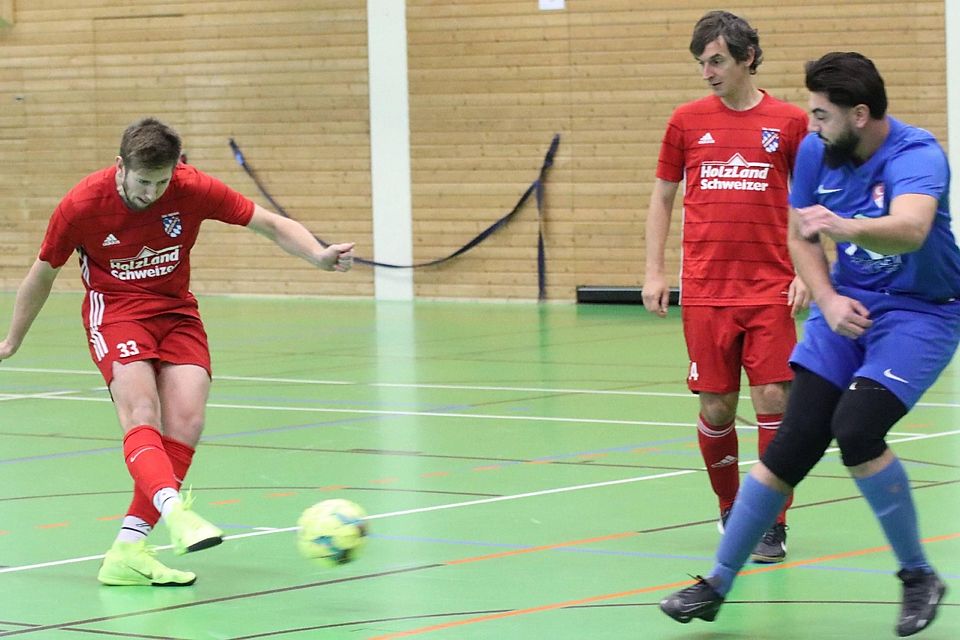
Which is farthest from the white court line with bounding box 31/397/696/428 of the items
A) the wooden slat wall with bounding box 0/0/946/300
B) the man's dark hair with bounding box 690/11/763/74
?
the wooden slat wall with bounding box 0/0/946/300

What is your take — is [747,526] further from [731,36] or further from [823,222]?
[731,36]

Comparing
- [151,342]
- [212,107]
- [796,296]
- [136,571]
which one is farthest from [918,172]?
[212,107]

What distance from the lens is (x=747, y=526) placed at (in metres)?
5.34

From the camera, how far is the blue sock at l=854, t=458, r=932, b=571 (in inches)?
207

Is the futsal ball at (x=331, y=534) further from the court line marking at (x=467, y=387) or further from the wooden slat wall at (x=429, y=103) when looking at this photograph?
the wooden slat wall at (x=429, y=103)

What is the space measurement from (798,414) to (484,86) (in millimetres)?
15849

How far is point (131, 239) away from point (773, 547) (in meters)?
2.70

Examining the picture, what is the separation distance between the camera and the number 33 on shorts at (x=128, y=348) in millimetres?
6477

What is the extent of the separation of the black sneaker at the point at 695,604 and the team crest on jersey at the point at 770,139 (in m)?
2.17

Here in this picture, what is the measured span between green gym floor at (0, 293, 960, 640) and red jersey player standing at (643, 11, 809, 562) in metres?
0.60

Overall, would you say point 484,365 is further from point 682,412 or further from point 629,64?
point 629,64

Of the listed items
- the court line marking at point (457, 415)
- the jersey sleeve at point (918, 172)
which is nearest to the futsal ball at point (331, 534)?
the jersey sleeve at point (918, 172)

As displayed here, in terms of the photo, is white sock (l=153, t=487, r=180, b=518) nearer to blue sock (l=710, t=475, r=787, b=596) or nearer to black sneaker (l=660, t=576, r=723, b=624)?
black sneaker (l=660, t=576, r=723, b=624)

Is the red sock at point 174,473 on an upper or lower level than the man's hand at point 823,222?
lower
